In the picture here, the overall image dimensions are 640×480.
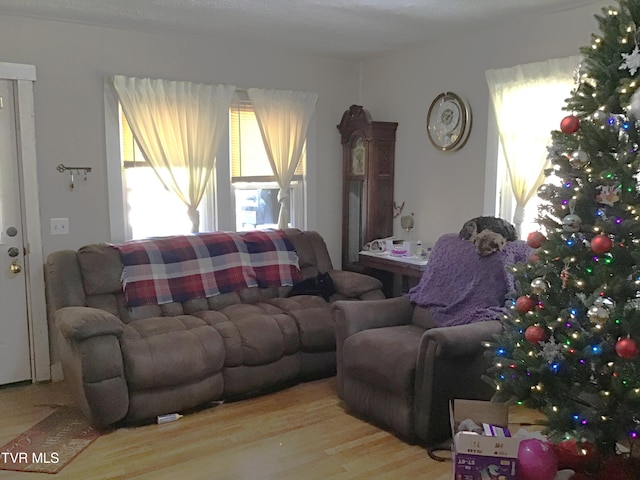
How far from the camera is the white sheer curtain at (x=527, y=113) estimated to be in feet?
12.0

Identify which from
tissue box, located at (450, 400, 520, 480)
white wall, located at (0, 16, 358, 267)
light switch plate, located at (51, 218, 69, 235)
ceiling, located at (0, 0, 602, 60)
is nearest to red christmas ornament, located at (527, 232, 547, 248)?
tissue box, located at (450, 400, 520, 480)

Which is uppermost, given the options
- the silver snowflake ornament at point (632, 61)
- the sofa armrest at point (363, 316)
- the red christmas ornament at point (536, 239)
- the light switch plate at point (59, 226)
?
the silver snowflake ornament at point (632, 61)

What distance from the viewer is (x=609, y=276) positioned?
2.14m

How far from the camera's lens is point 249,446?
10.1 feet

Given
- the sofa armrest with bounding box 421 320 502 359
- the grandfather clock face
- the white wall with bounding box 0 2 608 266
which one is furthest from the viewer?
the grandfather clock face

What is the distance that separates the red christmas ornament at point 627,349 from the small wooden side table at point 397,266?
86.3 inches

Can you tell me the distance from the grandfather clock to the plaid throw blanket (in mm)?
779

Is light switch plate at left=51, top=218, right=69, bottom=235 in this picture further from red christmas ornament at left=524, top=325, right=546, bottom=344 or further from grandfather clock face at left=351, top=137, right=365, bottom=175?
red christmas ornament at left=524, top=325, right=546, bottom=344

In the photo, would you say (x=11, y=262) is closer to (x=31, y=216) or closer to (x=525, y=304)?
(x=31, y=216)

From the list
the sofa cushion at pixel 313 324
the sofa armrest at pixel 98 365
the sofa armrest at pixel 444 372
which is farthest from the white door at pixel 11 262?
the sofa armrest at pixel 444 372

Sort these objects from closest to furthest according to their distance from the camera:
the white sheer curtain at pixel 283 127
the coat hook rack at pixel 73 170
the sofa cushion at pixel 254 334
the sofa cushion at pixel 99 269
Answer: the sofa cushion at pixel 254 334, the sofa cushion at pixel 99 269, the coat hook rack at pixel 73 170, the white sheer curtain at pixel 283 127

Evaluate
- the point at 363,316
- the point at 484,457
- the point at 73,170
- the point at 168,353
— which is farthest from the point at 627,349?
the point at 73,170

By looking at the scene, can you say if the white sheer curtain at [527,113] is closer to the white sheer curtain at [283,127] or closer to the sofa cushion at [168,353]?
the white sheer curtain at [283,127]

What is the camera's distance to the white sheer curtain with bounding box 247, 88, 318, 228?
468 centimetres
